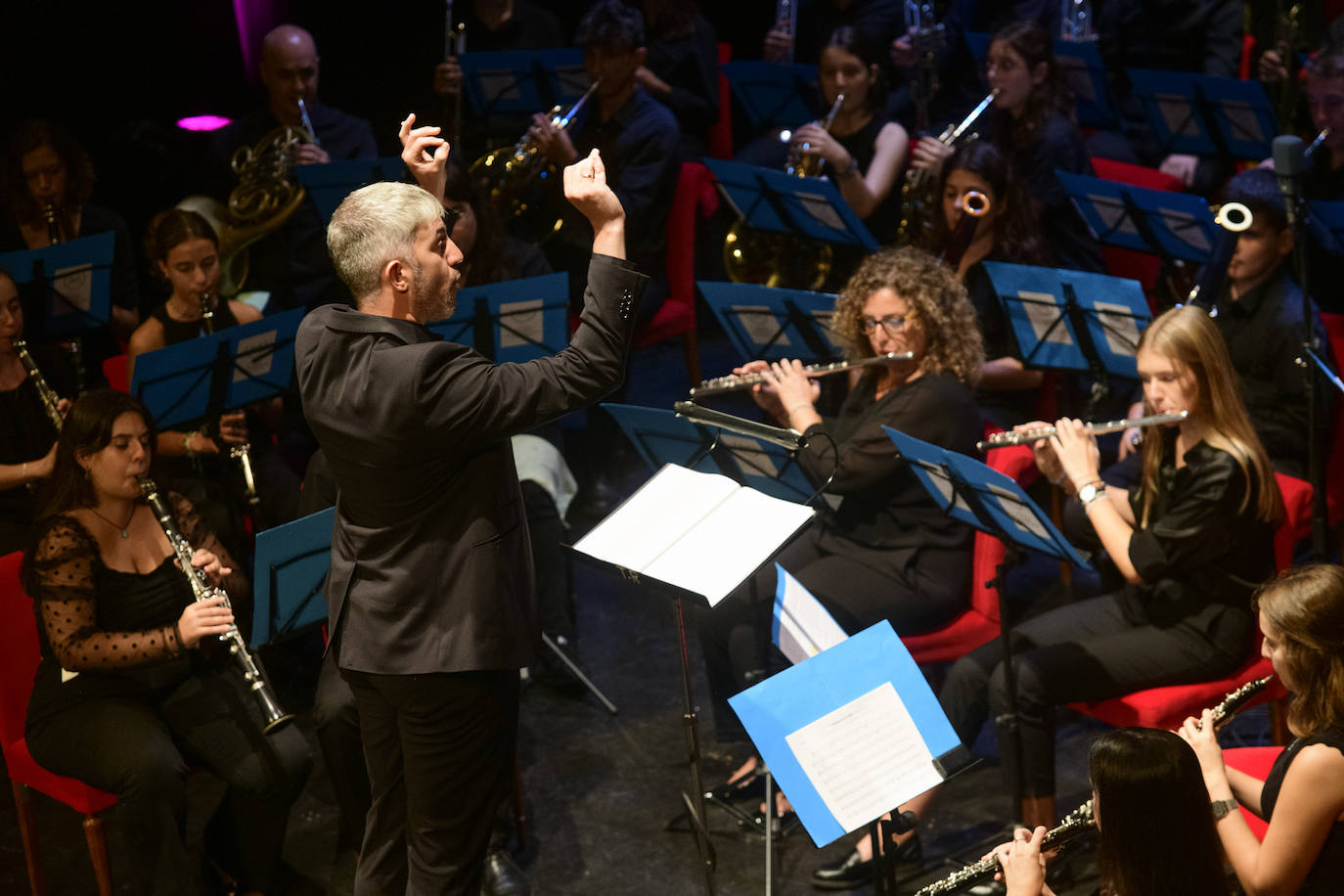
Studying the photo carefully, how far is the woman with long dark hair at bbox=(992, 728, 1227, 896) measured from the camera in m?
2.24

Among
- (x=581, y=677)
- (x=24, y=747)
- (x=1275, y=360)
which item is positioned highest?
(x=1275, y=360)

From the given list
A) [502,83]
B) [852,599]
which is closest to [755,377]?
[852,599]

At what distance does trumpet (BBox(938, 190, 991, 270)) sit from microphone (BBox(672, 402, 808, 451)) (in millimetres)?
1891

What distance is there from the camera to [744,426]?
323 cm

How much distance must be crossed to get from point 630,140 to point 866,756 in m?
3.74

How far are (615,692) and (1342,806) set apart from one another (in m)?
2.41

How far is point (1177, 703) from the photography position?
3.33 meters

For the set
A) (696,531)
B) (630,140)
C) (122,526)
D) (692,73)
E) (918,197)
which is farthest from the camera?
(692,73)

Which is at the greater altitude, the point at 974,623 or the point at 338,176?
the point at 338,176

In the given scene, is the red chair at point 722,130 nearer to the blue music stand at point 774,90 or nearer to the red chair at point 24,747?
the blue music stand at point 774,90

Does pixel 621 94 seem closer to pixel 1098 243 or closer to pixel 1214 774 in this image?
pixel 1098 243

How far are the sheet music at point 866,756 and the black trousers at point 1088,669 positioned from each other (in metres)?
0.80

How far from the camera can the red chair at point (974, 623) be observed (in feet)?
12.2

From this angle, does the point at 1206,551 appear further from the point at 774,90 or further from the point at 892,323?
the point at 774,90
